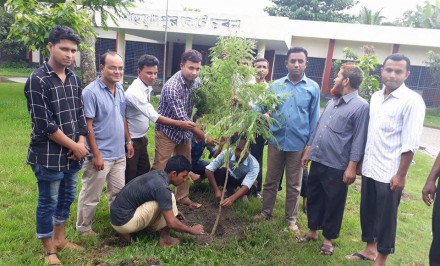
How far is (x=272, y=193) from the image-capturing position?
439 centimetres

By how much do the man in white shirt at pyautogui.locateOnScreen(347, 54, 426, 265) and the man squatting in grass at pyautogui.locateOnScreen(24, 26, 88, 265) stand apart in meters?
2.66

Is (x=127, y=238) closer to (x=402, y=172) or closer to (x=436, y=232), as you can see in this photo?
(x=402, y=172)

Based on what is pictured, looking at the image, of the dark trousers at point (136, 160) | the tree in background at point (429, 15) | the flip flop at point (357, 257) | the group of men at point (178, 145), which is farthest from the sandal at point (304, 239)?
the tree in background at point (429, 15)

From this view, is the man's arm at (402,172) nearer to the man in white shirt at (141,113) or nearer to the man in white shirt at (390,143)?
the man in white shirt at (390,143)

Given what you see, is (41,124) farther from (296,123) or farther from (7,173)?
(7,173)

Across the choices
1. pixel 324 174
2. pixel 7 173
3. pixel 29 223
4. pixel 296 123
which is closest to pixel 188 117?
pixel 296 123

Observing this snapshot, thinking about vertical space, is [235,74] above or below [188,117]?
above

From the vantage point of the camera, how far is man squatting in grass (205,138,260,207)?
4.47 meters

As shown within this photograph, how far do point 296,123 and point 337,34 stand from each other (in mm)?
18267

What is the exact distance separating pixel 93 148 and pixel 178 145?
1359 mm

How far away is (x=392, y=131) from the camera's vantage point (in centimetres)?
325

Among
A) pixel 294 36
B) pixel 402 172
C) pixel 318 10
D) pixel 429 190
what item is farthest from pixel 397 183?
pixel 318 10

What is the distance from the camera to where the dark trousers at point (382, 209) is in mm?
3275

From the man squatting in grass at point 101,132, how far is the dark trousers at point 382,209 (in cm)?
255
